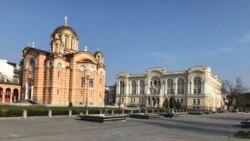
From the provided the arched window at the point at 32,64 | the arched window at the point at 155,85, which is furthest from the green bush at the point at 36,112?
the arched window at the point at 155,85

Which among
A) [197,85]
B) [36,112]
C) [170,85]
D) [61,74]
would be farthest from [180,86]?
[36,112]

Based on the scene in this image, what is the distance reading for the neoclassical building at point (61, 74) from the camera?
58.9m

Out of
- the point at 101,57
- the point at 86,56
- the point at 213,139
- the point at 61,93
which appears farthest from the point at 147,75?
the point at 213,139

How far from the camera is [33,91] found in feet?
196

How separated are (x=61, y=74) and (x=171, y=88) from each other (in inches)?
1909

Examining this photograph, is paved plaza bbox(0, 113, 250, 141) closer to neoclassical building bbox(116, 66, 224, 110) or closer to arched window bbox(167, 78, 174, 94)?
neoclassical building bbox(116, 66, 224, 110)

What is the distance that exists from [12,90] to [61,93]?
10.4m

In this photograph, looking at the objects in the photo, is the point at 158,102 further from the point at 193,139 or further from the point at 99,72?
the point at 193,139

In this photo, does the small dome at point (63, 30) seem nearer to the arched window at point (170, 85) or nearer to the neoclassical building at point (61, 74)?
the neoclassical building at point (61, 74)

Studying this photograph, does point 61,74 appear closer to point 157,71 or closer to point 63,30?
point 63,30

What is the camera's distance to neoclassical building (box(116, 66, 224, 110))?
298ft

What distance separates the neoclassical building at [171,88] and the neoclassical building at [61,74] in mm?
27036

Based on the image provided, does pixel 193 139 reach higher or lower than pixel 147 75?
lower

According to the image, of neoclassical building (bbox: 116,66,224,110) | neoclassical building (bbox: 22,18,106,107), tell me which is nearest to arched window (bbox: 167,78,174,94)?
neoclassical building (bbox: 116,66,224,110)
